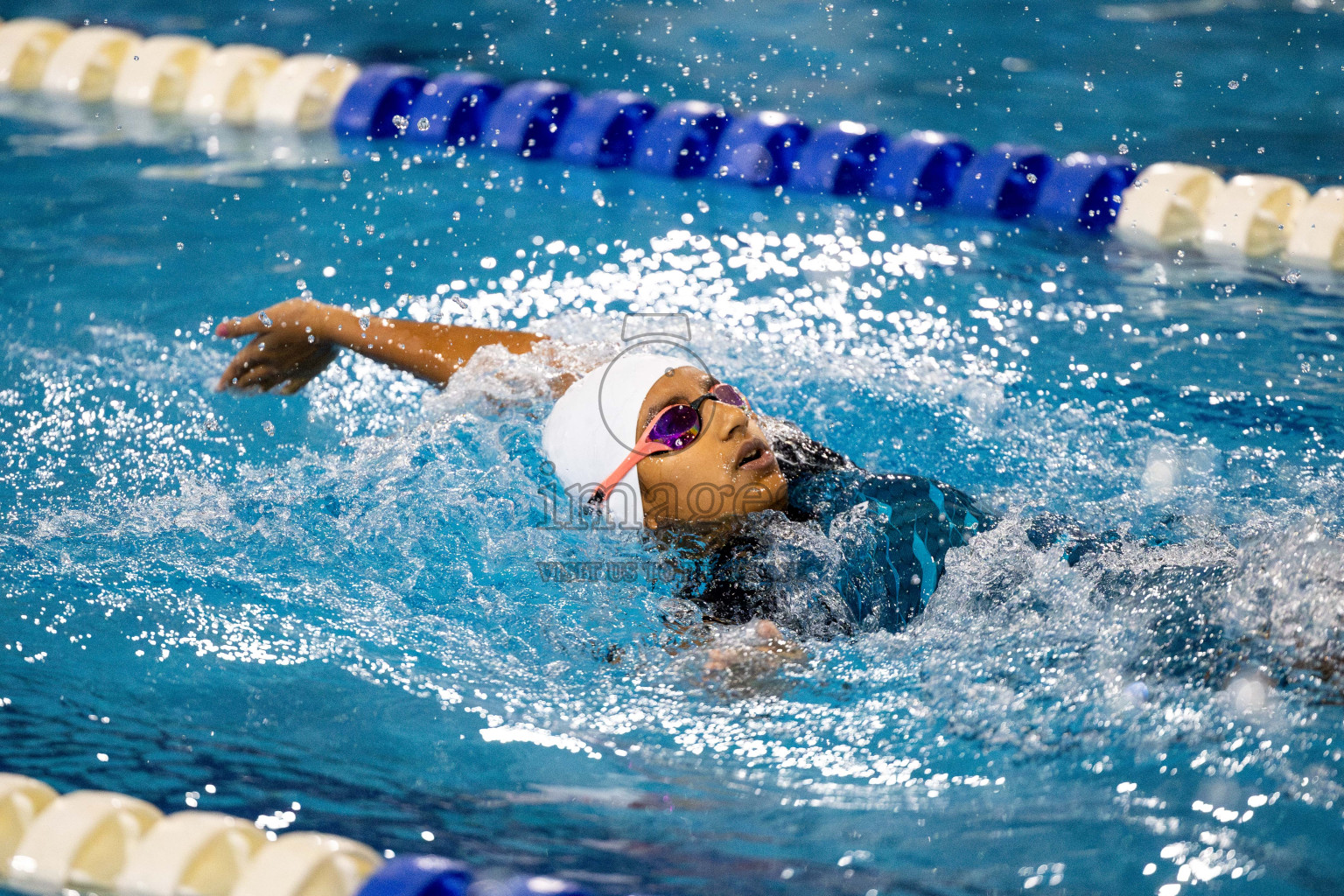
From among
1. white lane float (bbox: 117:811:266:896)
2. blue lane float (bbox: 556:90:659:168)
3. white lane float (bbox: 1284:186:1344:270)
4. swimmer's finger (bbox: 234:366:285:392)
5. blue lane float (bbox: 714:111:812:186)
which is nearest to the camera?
white lane float (bbox: 117:811:266:896)

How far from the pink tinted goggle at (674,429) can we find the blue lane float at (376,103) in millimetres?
2998

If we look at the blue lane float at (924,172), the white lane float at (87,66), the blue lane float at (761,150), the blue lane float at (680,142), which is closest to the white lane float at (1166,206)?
the blue lane float at (924,172)

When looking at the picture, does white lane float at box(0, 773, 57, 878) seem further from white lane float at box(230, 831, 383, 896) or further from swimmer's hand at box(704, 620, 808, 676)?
swimmer's hand at box(704, 620, 808, 676)

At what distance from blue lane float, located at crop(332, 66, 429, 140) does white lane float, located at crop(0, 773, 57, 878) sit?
133 inches

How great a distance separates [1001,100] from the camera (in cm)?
502

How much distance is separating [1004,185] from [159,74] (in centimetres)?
345

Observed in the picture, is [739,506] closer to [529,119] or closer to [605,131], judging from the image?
[605,131]

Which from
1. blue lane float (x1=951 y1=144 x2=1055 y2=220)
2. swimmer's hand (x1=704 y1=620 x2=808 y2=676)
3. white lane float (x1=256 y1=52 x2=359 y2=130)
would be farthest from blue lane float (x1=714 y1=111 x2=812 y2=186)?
swimmer's hand (x1=704 y1=620 x2=808 y2=676)

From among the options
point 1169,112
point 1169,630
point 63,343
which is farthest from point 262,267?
point 1169,112

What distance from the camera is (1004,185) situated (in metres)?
4.02

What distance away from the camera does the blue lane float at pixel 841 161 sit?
418cm

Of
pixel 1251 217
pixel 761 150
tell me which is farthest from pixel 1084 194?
pixel 761 150

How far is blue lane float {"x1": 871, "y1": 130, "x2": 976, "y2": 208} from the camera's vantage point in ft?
13.5

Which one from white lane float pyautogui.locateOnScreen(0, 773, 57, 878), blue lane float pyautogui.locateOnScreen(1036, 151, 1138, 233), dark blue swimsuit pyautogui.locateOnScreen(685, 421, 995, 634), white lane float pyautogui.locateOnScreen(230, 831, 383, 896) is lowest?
white lane float pyautogui.locateOnScreen(230, 831, 383, 896)
